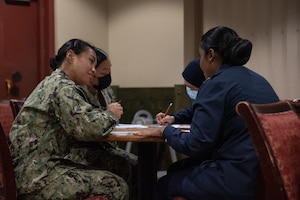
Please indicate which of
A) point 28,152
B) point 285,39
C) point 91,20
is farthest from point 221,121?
point 91,20

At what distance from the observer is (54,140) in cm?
196

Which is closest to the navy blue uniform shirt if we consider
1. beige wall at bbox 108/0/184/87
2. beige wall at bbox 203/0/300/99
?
beige wall at bbox 203/0/300/99

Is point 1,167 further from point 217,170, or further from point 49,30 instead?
point 49,30

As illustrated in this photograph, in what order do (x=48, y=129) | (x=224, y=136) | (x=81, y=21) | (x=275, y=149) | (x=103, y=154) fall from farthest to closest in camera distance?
(x=81, y=21) < (x=103, y=154) < (x=48, y=129) < (x=224, y=136) < (x=275, y=149)

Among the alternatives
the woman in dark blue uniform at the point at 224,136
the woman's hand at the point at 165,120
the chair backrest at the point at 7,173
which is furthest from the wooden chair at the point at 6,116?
the woman in dark blue uniform at the point at 224,136

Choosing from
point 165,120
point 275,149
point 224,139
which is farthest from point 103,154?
point 275,149

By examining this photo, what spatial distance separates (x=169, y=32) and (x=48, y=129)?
2945 millimetres

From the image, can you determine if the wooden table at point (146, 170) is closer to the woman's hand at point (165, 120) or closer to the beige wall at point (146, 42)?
the woman's hand at point (165, 120)

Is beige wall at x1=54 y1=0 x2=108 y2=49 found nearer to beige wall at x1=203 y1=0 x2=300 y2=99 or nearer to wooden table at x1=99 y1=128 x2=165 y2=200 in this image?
beige wall at x1=203 y1=0 x2=300 y2=99

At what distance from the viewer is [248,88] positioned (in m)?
1.82

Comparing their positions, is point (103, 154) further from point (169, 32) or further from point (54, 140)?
point (169, 32)

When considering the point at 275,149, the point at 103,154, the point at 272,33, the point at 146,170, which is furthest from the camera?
the point at 272,33

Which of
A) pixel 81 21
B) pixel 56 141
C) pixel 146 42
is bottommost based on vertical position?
pixel 56 141

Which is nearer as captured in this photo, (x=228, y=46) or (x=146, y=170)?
(x=228, y=46)
